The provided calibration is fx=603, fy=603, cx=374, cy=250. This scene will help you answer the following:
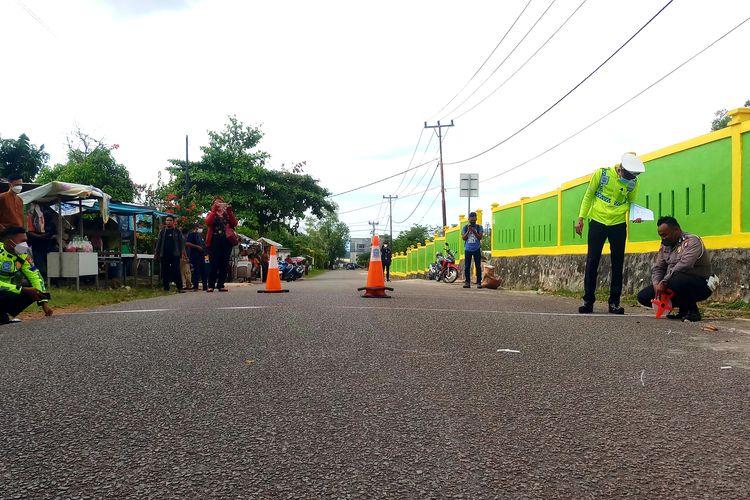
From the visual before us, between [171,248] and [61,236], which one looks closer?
[61,236]

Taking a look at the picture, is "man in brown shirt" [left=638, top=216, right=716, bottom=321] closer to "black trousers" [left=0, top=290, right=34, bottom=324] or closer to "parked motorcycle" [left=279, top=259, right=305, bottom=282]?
"black trousers" [left=0, top=290, right=34, bottom=324]

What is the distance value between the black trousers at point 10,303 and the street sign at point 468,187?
2193 cm

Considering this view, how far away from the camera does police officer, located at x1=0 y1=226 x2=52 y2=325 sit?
19.9ft

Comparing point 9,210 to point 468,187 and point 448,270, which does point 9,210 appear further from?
point 468,187

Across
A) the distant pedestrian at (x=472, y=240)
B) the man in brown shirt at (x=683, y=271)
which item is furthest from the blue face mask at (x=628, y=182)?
the distant pedestrian at (x=472, y=240)

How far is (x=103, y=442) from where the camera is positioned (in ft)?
7.63

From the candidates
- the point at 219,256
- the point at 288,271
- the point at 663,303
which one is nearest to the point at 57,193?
the point at 219,256

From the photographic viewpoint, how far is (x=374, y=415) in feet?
8.77

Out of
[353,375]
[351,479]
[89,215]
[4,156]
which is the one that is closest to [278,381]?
[353,375]

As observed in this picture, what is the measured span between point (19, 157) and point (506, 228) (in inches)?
810

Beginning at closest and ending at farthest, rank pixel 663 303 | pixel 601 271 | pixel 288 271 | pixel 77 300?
pixel 663 303 < pixel 77 300 < pixel 601 271 < pixel 288 271

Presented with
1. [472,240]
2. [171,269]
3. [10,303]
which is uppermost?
[472,240]

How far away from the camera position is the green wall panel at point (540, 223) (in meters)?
14.1

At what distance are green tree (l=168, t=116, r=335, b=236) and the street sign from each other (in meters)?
13.5
